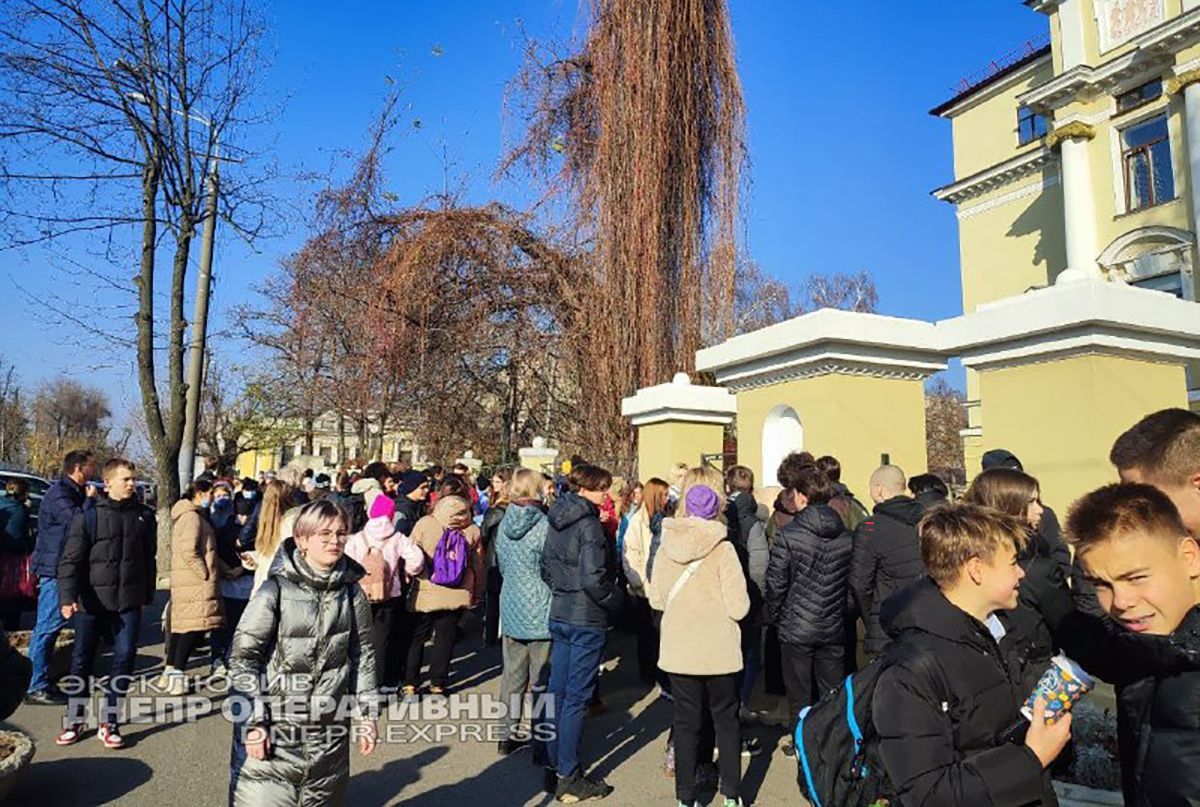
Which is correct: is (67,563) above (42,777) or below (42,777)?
above

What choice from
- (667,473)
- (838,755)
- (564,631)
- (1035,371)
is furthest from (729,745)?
(667,473)

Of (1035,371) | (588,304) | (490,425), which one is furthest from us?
(490,425)

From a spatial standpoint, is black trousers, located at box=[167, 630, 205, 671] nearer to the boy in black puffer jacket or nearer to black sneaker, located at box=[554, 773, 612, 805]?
black sneaker, located at box=[554, 773, 612, 805]

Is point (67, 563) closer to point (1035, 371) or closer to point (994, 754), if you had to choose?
point (994, 754)

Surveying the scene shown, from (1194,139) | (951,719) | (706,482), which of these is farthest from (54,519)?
(1194,139)

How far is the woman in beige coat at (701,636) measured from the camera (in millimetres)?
4168

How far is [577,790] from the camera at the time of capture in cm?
451

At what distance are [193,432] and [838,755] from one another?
1214cm

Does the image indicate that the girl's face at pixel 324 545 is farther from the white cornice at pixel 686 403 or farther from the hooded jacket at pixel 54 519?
the white cornice at pixel 686 403

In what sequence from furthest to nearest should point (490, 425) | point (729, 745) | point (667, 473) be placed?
1. point (490, 425)
2. point (667, 473)
3. point (729, 745)

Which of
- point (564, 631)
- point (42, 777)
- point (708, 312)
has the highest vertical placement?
point (708, 312)

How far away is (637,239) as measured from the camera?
995cm

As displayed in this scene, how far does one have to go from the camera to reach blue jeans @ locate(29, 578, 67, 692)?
20.1 feet

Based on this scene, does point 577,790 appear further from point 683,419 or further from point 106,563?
point 683,419
